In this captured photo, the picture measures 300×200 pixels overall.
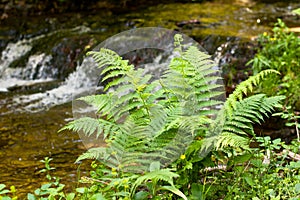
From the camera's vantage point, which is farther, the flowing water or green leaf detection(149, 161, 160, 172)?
the flowing water

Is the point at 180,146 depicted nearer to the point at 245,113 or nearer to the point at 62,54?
the point at 245,113

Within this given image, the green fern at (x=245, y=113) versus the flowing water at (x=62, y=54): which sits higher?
the green fern at (x=245, y=113)

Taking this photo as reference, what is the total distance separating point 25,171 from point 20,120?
6.70 feet

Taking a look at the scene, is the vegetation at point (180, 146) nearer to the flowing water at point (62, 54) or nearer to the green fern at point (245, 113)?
the green fern at point (245, 113)

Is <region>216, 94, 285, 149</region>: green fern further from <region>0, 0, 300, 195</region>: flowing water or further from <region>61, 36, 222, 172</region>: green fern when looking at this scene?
<region>0, 0, 300, 195</region>: flowing water

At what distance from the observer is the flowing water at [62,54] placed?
530cm

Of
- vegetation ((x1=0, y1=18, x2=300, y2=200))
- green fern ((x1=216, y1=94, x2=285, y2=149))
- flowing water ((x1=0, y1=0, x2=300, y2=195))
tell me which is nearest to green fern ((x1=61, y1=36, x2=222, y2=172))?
vegetation ((x1=0, y1=18, x2=300, y2=200))

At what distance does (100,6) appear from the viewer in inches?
472

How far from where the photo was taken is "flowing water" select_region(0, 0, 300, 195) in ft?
17.4

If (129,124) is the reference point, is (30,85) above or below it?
below

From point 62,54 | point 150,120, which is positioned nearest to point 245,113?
point 150,120

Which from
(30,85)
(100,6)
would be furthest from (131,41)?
(100,6)

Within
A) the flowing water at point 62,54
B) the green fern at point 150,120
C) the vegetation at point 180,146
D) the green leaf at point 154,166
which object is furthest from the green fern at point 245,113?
the flowing water at point 62,54

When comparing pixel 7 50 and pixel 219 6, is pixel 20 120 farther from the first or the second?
pixel 219 6
